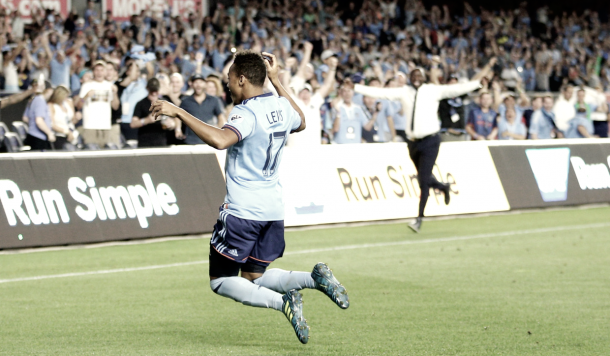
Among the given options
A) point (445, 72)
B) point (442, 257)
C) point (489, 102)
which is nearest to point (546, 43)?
point (445, 72)

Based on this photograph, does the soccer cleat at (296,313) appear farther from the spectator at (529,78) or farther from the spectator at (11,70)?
the spectator at (529,78)

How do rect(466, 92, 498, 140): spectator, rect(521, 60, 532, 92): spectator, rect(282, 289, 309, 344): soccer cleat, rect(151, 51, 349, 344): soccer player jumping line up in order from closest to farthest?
rect(282, 289, 309, 344): soccer cleat
rect(151, 51, 349, 344): soccer player jumping
rect(466, 92, 498, 140): spectator
rect(521, 60, 532, 92): spectator

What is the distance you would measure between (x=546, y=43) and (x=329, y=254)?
2712 centimetres

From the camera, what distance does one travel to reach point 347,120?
16719 millimetres

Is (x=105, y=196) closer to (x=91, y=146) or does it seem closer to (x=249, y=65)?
(x=91, y=146)

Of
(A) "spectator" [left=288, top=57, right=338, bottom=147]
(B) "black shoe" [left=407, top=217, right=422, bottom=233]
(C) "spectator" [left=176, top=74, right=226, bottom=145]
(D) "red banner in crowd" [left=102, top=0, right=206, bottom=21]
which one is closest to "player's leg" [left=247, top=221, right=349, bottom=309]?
(B) "black shoe" [left=407, top=217, right=422, bottom=233]

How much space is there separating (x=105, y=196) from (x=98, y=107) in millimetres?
3538

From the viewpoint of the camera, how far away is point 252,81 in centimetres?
575

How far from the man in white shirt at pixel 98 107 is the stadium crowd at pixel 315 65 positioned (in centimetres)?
2

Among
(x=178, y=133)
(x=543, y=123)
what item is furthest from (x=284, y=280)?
(x=543, y=123)

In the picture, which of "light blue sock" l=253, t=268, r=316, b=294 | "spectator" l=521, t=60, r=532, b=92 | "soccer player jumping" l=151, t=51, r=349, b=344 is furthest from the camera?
"spectator" l=521, t=60, r=532, b=92

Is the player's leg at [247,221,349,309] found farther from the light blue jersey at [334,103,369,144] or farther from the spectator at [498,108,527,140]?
the spectator at [498,108,527,140]

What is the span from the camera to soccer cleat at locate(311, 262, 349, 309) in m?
5.57

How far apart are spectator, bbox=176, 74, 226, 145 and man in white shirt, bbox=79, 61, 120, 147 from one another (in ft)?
4.86
